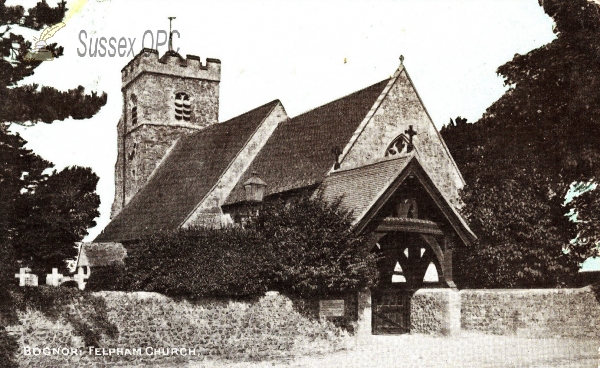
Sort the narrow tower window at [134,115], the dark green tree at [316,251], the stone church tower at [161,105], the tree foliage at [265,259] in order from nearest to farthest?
1. the tree foliage at [265,259]
2. the dark green tree at [316,251]
3. the stone church tower at [161,105]
4. the narrow tower window at [134,115]

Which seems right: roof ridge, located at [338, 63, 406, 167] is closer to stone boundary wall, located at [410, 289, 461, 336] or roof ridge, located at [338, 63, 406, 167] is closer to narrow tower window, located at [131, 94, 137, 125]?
stone boundary wall, located at [410, 289, 461, 336]

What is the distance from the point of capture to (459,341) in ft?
56.2

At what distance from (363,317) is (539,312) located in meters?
6.35

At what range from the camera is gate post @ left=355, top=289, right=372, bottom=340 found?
15.9 metres

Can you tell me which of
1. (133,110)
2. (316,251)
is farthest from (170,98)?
(316,251)

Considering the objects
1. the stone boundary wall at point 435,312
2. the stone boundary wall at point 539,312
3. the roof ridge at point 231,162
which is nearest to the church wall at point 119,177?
the roof ridge at point 231,162

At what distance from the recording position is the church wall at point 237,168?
2620cm

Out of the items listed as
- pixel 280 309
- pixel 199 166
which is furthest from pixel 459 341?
pixel 199 166

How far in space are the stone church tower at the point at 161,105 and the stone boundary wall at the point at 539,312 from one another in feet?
77.2

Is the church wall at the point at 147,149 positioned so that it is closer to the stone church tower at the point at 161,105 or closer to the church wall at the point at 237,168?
the stone church tower at the point at 161,105

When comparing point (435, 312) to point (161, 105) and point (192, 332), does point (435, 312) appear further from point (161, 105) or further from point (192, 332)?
point (161, 105)

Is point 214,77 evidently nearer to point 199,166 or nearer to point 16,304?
point 199,166

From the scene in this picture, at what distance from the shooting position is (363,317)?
16.0m

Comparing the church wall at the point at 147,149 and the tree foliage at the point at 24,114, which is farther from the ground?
the church wall at the point at 147,149
